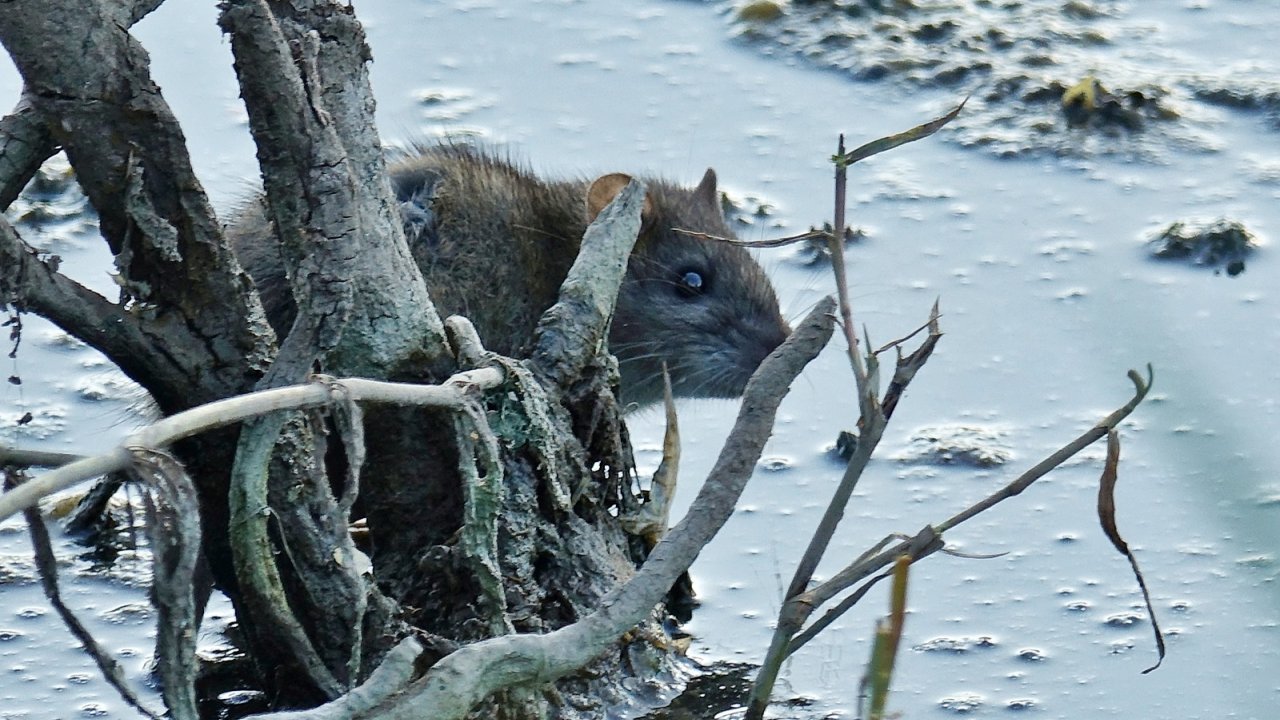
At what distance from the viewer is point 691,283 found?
5246 millimetres

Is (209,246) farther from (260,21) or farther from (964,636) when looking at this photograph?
(964,636)

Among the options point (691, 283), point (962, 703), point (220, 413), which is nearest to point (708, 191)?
point (691, 283)

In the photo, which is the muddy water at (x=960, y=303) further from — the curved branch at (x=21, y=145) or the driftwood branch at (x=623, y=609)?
the curved branch at (x=21, y=145)

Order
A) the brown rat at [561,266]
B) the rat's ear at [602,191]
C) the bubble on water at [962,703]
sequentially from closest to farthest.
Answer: the bubble on water at [962,703] < the brown rat at [561,266] < the rat's ear at [602,191]

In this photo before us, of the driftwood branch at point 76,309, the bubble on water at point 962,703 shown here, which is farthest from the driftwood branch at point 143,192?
the bubble on water at point 962,703

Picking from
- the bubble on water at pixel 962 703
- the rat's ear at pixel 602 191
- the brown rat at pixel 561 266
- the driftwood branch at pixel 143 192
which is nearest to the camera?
the driftwood branch at pixel 143 192

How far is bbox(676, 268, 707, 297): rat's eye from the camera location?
5234mm

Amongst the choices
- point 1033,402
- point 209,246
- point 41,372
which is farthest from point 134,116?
point 1033,402

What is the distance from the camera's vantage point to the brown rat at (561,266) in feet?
14.1

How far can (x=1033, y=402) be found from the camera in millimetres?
4465

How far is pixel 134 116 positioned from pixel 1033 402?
252cm

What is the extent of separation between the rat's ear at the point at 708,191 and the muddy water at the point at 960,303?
21cm

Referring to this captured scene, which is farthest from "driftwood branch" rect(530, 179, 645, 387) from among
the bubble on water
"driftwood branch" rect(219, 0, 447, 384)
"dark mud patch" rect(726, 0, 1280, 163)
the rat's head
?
"dark mud patch" rect(726, 0, 1280, 163)

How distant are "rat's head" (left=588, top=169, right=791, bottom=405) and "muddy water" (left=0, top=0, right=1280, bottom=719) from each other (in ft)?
0.40
